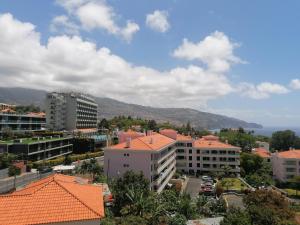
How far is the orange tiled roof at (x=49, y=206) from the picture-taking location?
2705 cm

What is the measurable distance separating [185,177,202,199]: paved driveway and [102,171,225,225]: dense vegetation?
13.6 m

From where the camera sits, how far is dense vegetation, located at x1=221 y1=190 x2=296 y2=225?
127ft

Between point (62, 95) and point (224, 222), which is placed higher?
point (62, 95)

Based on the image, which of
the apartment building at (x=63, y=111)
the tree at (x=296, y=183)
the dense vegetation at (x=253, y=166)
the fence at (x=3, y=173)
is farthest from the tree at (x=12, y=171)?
the apartment building at (x=63, y=111)

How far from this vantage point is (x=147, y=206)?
154 feet

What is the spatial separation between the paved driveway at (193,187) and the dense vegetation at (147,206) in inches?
536

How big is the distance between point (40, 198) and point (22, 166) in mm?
52107

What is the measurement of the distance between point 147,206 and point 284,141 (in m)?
133

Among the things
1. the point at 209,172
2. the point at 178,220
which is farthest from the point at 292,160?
the point at 178,220

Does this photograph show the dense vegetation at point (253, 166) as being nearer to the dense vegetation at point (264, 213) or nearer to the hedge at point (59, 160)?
the hedge at point (59, 160)

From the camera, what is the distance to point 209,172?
10031 centimetres

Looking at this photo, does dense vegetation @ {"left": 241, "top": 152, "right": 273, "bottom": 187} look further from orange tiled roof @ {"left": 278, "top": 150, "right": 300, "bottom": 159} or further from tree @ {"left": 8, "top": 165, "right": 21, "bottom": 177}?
tree @ {"left": 8, "top": 165, "right": 21, "bottom": 177}

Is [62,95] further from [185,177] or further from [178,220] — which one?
[178,220]

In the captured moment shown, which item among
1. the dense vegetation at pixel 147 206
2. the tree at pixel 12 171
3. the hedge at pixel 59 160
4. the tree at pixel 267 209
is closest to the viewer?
the tree at pixel 267 209
